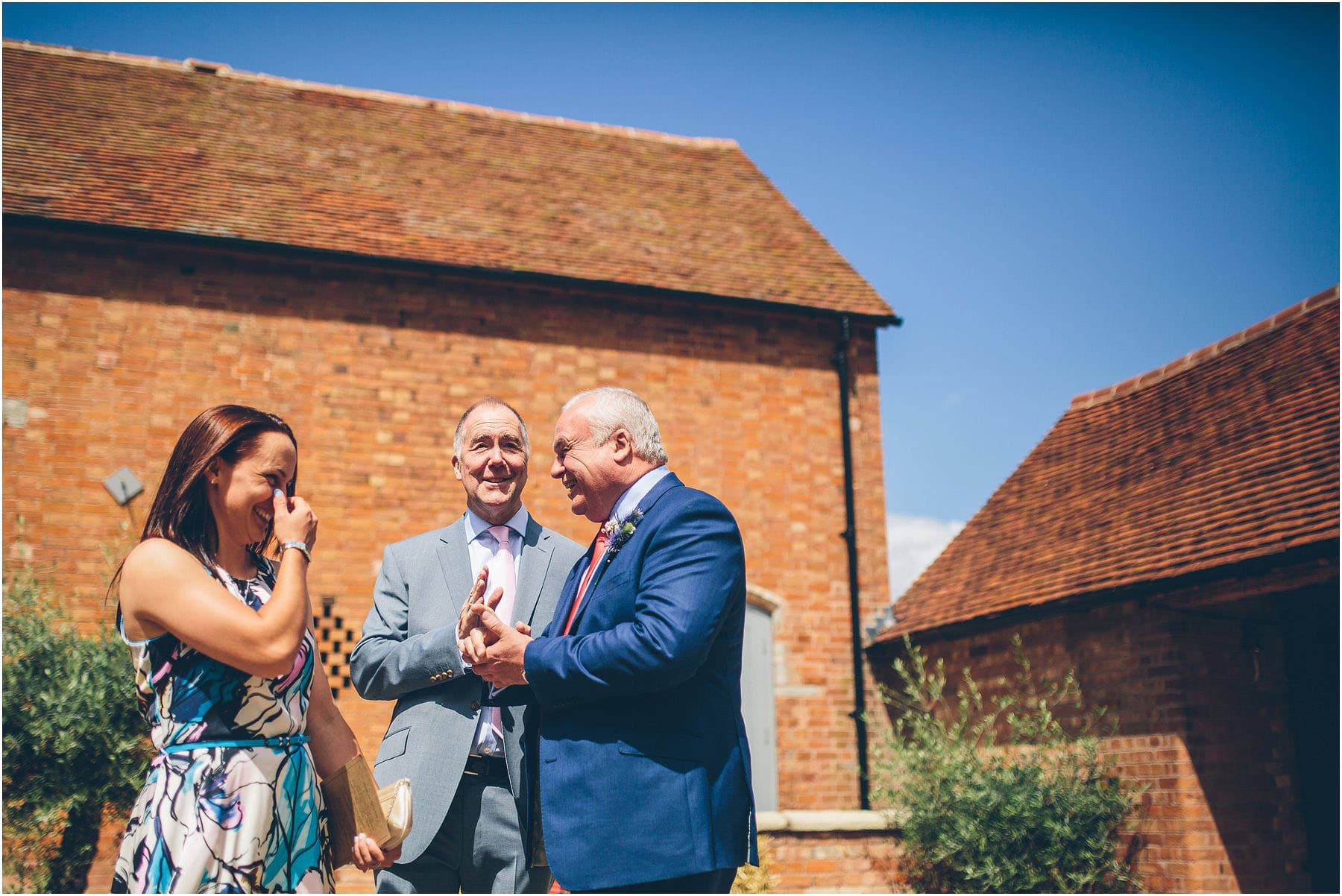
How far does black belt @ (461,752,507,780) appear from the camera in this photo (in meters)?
3.46

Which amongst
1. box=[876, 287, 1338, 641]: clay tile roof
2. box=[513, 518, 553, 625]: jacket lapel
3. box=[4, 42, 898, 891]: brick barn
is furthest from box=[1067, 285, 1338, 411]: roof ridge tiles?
box=[513, 518, 553, 625]: jacket lapel

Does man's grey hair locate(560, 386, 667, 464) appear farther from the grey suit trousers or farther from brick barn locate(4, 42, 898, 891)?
brick barn locate(4, 42, 898, 891)

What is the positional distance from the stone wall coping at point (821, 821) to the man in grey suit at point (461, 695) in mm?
5116

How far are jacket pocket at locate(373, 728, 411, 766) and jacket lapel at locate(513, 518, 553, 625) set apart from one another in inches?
20.5

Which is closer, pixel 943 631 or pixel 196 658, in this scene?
pixel 196 658

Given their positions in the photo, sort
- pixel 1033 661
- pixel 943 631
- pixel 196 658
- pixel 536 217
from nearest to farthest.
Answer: pixel 196 658, pixel 1033 661, pixel 943 631, pixel 536 217

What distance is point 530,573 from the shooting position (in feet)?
12.6

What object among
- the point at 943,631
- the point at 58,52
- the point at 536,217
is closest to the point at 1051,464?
the point at 943,631

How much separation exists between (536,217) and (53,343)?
5378 millimetres

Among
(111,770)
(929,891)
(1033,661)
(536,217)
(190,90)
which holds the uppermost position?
(190,90)

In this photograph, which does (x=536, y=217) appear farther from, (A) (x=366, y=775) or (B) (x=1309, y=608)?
(A) (x=366, y=775)

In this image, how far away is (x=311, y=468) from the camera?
10.8m

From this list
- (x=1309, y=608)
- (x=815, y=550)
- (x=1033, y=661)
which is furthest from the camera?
(x=815, y=550)

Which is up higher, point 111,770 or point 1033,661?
point 1033,661
